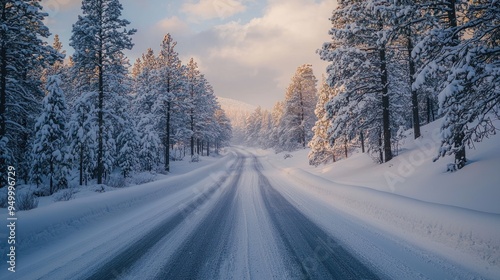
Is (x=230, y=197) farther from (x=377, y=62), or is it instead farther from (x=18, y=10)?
(x=18, y=10)

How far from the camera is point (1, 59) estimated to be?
13.6 metres

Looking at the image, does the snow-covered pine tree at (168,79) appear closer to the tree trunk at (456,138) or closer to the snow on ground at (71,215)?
the snow on ground at (71,215)

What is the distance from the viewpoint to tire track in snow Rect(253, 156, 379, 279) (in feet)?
12.2

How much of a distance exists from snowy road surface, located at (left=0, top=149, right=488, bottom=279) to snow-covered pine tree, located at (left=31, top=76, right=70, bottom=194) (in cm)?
1033

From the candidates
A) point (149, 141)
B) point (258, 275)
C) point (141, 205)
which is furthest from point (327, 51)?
point (149, 141)

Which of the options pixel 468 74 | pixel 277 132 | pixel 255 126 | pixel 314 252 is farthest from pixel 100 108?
pixel 255 126

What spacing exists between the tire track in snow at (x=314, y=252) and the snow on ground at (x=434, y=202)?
843 millimetres

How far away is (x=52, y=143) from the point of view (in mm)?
15391

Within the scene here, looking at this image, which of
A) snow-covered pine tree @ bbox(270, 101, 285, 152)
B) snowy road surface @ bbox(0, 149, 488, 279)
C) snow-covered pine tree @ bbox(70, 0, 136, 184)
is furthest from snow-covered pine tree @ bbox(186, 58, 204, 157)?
snowy road surface @ bbox(0, 149, 488, 279)

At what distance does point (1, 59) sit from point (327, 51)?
1879cm

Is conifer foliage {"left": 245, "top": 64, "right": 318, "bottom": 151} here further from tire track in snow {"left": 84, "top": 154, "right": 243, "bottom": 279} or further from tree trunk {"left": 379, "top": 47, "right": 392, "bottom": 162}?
tire track in snow {"left": 84, "top": 154, "right": 243, "bottom": 279}

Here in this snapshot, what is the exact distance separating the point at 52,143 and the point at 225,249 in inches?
637

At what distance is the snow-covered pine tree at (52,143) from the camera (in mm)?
15023

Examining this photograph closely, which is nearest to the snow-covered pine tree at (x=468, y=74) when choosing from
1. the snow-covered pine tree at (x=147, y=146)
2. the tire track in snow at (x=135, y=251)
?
the tire track in snow at (x=135, y=251)
